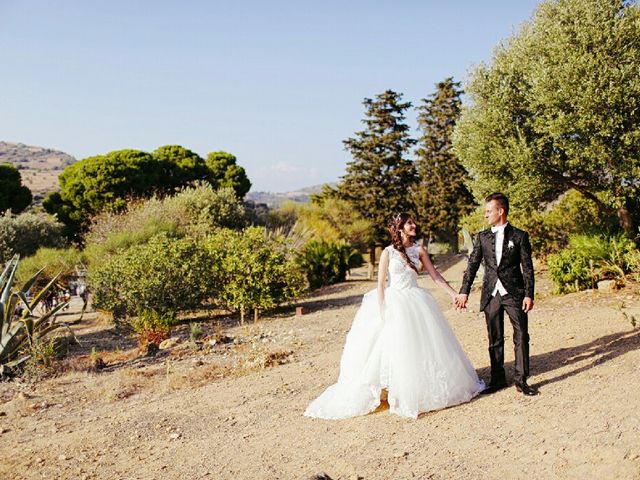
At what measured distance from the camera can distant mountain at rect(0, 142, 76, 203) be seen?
3009 inches

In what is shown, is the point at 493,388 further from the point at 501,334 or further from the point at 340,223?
the point at 340,223

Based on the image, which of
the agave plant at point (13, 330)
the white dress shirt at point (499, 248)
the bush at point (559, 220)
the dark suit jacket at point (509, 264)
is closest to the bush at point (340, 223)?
the bush at point (559, 220)

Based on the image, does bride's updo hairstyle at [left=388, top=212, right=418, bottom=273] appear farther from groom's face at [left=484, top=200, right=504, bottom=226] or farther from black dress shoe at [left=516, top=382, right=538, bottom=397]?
black dress shoe at [left=516, top=382, right=538, bottom=397]

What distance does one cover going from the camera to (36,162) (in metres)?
109

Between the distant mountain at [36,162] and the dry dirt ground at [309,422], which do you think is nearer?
the dry dirt ground at [309,422]

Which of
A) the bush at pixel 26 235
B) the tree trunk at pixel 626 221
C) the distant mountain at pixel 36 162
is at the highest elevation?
the distant mountain at pixel 36 162

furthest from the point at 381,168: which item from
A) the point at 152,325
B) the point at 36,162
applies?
the point at 36,162

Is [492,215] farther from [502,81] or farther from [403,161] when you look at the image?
[403,161]

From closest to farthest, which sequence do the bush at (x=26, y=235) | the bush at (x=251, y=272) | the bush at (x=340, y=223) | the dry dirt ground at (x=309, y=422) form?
the dry dirt ground at (x=309, y=422), the bush at (x=251, y=272), the bush at (x=26, y=235), the bush at (x=340, y=223)

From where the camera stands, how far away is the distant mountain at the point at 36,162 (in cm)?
7644

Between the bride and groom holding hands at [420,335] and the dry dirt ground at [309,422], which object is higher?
the bride and groom holding hands at [420,335]

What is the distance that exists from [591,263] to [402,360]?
7.51 meters

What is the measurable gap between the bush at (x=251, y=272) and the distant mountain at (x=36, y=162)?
203ft

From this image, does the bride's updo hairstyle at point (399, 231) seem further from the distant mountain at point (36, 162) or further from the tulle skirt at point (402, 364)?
the distant mountain at point (36, 162)
